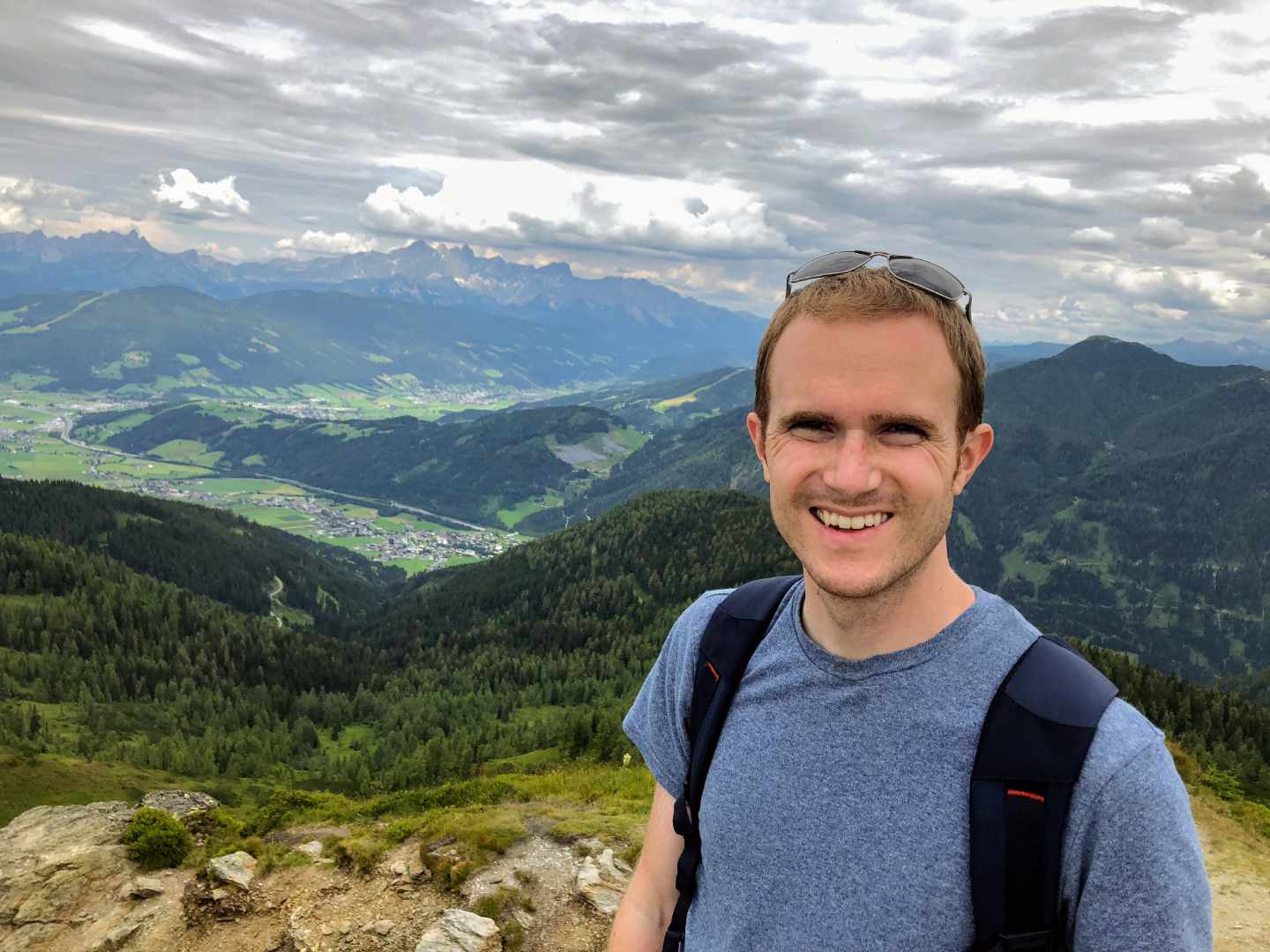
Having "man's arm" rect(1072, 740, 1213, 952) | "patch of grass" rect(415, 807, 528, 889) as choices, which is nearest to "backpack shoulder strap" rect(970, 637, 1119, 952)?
"man's arm" rect(1072, 740, 1213, 952)

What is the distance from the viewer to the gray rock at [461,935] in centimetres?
1759

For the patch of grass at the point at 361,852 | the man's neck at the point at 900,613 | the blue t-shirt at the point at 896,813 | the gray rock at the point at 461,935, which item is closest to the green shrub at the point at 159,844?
the patch of grass at the point at 361,852

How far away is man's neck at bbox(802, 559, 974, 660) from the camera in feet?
12.0

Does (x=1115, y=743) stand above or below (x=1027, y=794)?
above

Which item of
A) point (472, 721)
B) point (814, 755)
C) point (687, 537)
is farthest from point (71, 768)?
point (687, 537)

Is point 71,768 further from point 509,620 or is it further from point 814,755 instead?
point 509,620

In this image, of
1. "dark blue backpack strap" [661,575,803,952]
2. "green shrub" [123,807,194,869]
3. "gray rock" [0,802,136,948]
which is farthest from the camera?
"green shrub" [123,807,194,869]

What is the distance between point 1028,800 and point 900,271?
2.70 m

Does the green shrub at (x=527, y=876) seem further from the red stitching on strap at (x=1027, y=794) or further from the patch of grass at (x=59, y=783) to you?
the patch of grass at (x=59, y=783)

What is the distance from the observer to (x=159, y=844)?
78.9ft

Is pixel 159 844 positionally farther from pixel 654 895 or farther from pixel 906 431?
pixel 906 431

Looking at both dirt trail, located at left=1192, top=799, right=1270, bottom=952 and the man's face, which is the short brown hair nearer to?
the man's face

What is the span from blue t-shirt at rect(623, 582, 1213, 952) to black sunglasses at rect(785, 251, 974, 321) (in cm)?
166

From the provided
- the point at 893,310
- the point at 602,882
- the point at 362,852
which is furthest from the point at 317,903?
the point at 893,310
